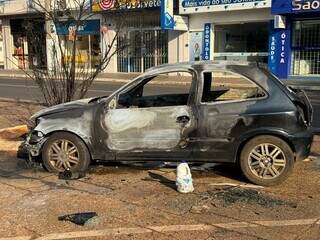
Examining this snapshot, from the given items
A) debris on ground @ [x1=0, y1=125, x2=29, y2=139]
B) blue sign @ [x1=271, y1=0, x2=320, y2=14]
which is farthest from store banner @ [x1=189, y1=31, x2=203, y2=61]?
debris on ground @ [x1=0, y1=125, x2=29, y2=139]

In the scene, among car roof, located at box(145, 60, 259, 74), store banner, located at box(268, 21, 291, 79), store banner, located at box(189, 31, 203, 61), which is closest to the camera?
car roof, located at box(145, 60, 259, 74)

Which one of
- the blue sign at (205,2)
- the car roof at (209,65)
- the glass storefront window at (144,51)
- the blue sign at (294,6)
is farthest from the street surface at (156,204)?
the glass storefront window at (144,51)

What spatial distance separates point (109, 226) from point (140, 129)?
6.69 ft

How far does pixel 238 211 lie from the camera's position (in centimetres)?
554

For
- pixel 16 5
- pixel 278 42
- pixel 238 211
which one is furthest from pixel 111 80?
pixel 238 211

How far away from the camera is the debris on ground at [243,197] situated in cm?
580

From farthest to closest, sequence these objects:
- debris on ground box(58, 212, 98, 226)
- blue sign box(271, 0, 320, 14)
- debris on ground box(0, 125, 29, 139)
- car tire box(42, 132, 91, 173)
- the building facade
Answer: the building facade → blue sign box(271, 0, 320, 14) → debris on ground box(0, 125, 29, 139) → car tire box(42, 132, 91, 173) → debris on ground box(58, 212, 98, 226)

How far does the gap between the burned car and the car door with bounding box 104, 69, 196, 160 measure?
13mm

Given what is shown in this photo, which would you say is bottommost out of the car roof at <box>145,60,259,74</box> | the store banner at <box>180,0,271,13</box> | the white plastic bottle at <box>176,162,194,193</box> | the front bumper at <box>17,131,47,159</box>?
the white plastic bottle at <box>176,162,194,193</box>

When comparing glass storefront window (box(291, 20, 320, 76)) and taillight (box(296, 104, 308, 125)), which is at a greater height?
glass storefront window (box(291, 20, 320, 76))

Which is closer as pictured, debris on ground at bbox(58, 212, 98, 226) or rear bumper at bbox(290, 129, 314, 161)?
debris on ground at bbox(58, 212, 98, 226)

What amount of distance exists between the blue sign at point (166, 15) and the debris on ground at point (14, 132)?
1805cm

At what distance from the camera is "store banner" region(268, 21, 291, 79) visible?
25.8 meters

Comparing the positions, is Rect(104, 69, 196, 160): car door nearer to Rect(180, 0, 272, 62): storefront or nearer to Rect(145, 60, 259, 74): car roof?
Rect(145, 60, 259, 74): car roof
